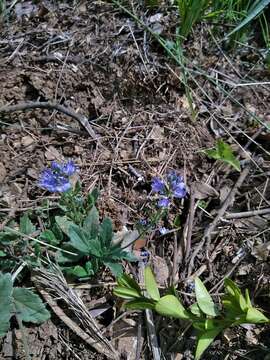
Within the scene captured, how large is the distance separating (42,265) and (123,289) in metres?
0.29

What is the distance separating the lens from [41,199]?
1852 millimetres

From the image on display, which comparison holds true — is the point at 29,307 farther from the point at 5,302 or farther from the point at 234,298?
the point at 234,298

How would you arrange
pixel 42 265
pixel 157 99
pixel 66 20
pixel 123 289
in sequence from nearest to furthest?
pixel 123 289
pixel 42 265
pixel 157 99
pixel 66 20

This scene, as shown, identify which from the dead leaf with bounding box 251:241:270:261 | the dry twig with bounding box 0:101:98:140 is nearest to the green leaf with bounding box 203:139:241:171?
the dead leaf with bounding box 251:241:270:261

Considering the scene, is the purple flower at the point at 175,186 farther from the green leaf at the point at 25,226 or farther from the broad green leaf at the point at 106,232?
the green leaf at the point at 25,226

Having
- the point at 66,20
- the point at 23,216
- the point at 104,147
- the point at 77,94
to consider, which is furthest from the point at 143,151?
the point at 66,20

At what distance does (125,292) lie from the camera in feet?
5.21

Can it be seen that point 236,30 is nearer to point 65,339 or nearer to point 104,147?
point 104,147

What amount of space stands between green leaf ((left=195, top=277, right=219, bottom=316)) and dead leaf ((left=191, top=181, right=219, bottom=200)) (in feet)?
1.36

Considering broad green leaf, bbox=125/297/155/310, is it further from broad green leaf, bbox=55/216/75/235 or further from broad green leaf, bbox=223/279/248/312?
broad green leaf, bbox=55/216/75/235

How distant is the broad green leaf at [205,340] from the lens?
1.48 metres

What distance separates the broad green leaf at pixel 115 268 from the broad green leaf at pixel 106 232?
0.07m

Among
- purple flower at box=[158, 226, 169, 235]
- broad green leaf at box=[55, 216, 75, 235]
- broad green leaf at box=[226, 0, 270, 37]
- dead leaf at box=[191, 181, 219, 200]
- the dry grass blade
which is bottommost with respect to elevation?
the dry grass blade

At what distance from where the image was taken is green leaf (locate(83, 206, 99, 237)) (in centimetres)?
171
